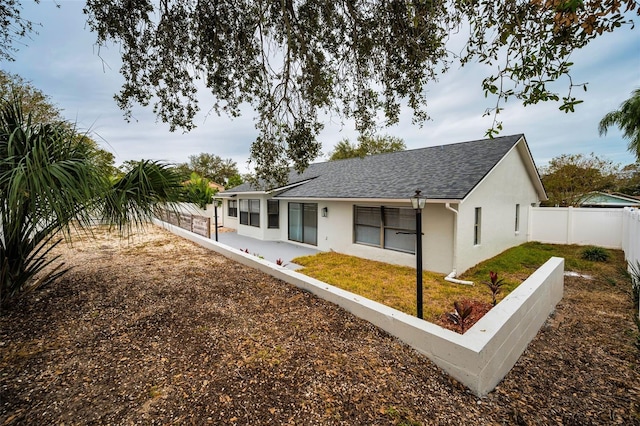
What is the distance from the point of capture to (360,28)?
4828mm

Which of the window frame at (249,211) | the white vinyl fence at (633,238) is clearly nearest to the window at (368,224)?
the white vinyl fence at (633,238)

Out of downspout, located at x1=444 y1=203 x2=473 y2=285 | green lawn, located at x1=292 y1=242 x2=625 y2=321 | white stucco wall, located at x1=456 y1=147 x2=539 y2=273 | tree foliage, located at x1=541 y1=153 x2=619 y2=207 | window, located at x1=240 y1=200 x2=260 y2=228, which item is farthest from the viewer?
tree foliage, located at x1=541 y1=153 x2=619 y2=207

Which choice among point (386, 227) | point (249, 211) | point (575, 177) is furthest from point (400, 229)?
point (575, 177)

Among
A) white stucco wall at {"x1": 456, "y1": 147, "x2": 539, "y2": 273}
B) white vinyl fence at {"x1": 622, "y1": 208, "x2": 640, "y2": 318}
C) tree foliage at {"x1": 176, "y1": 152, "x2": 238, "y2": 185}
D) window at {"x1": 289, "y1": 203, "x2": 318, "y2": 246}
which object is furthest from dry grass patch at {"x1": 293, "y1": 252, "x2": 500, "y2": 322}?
tree foliage at {"x1": 176, "y1": 152, "x2": 238, "y2": 185}

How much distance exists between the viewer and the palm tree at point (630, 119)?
9734 millimetres

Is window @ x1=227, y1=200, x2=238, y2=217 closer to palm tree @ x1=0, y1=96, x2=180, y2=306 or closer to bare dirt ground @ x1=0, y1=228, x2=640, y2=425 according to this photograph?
bare dirt ground @ x1=0, y1=228, x2=640, y2=425

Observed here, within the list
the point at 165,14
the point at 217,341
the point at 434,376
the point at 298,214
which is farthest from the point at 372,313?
A: the point at 298,214

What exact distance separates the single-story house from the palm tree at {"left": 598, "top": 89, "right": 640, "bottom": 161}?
3.14m

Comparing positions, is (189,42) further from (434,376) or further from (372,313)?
(434,376)

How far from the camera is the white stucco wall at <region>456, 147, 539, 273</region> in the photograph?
767cm

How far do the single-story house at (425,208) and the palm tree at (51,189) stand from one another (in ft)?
21.0

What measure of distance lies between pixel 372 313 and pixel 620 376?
9.77ft

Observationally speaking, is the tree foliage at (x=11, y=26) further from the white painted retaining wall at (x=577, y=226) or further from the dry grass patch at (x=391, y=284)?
the white painted retaining wall at (x=577, y=226)

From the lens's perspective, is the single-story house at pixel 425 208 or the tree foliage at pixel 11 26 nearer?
the tree foliage at pixel 11 26
